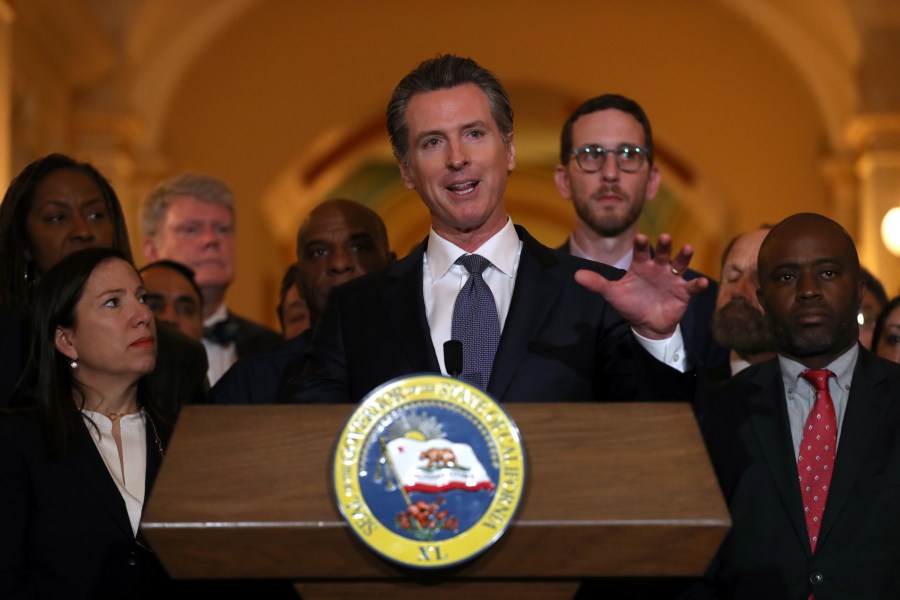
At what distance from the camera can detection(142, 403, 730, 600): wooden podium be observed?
2518 mm

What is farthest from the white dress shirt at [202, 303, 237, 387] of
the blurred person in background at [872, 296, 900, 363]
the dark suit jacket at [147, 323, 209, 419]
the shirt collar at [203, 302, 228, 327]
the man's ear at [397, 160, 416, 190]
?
the man's ear at [397, 160, 416, 190]

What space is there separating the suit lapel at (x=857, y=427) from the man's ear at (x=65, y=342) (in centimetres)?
194

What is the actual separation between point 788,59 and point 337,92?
4366mm

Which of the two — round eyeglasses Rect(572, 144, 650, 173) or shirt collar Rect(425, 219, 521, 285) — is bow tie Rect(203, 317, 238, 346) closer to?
round eyeglasses Rect(572, 144, 650, 173)

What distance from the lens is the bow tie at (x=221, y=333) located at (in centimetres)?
628

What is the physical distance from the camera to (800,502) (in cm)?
361

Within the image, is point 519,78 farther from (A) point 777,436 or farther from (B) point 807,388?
(A) point 777,436

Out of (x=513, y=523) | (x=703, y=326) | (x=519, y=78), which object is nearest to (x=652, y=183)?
(x=703, y=326)

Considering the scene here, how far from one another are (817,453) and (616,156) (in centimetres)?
180

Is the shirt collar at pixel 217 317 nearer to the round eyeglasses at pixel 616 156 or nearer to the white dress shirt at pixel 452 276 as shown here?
the round eyeglasses at pixel 616 156

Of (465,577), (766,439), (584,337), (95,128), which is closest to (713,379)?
(766,439)

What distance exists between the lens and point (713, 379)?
190 inches

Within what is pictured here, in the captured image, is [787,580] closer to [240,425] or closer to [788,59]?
[240,425]

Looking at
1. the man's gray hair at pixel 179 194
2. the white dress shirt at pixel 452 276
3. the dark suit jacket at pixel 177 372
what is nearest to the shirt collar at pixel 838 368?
the white dress shirt at pixel 452 276
